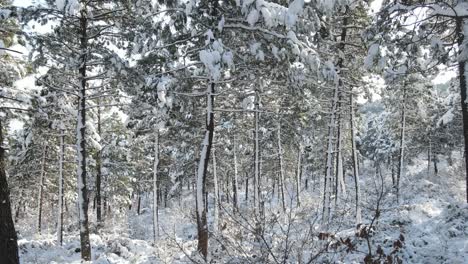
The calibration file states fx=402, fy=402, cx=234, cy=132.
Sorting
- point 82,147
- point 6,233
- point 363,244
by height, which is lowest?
point 363,244

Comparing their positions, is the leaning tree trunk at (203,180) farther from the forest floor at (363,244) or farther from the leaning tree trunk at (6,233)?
the leaning tree trunk at (6,233)

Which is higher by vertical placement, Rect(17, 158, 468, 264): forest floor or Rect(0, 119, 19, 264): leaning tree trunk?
Rect(0, 119, 19, 264): leaning tree trunk

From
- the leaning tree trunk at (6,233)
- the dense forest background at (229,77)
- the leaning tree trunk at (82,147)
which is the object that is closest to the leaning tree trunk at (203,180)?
the dense forest background at (229,77)

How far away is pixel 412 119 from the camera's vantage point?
99.9ft

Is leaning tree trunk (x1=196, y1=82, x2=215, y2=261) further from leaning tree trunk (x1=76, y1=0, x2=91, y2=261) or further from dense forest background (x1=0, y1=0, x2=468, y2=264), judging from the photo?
leaning tree trunk (x1=76, y1=0, x2=91, y2=261)

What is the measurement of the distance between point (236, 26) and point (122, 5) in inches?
174

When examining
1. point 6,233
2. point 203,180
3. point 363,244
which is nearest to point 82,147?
point 203,180

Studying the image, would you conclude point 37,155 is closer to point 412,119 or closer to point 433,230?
point 433,230

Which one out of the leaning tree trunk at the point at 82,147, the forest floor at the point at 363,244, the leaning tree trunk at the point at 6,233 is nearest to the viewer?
the forest floor at the point at 363,244

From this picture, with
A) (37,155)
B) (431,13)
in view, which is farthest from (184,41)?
(37,155)

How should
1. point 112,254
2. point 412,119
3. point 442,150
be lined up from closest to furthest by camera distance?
point 112,254 → point 412,119 → point 442,150

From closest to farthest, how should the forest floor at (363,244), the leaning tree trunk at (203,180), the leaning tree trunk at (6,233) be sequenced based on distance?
the forest floor at (363,244)
the leaning tree trunk at (6,233)
the leaning tree trunk at (203,180)

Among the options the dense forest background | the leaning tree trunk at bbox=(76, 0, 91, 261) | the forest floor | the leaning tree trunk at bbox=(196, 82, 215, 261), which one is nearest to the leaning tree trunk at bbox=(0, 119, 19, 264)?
the dense forest background

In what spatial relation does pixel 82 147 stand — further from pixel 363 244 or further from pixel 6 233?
pixel 363 244
